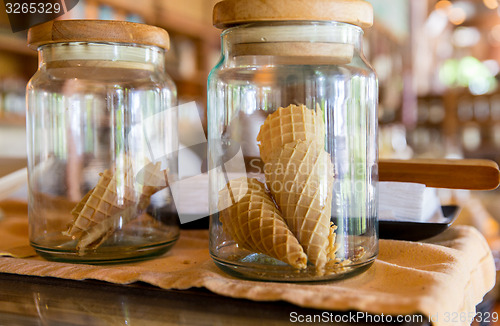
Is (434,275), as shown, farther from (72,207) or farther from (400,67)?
(400,67)

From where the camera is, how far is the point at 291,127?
1.89ft

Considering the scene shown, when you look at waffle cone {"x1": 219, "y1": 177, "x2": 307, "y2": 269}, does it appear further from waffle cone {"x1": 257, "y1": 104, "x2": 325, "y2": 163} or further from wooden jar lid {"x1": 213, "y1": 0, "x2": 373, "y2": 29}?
wooden jar lid {"x1": 213, "y1": 0, "x2": 373, "y2": 29}

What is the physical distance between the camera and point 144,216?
0.71m

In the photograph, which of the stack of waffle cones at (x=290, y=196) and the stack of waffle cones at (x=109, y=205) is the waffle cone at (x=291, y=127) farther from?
the stack of waffle cones at (x=109, y=205)

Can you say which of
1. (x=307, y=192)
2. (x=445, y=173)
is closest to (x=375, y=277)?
(x=307, y=192)

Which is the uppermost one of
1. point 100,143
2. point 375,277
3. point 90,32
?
point 90,32

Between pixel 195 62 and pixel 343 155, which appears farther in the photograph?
pixel 195 62

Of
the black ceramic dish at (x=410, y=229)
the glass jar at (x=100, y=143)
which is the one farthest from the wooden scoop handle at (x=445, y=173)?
A: the glass jar at (x=100, y=143)

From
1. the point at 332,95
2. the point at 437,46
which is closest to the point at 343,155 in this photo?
the point at 332,95

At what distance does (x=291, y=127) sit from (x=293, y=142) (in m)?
0.02

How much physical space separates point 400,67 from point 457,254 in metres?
8.08

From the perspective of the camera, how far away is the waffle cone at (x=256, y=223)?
517mm

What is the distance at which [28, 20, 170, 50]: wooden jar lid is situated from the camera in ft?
2.05

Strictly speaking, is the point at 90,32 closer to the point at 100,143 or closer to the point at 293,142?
the point at 100,143
